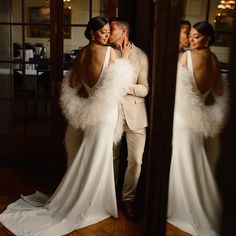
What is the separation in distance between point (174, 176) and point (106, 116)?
1.13 m

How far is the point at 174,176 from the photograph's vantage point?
4.02ft

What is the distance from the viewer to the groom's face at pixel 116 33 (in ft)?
7.54

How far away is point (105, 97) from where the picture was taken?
225cm

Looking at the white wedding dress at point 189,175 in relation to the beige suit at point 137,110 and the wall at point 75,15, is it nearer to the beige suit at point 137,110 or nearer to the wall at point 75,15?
the beige suit at point 137,110

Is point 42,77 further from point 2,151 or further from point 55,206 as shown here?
point 55,206

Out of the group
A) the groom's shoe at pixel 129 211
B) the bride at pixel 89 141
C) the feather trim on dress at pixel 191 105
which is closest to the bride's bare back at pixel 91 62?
the bride at pixel 89 141

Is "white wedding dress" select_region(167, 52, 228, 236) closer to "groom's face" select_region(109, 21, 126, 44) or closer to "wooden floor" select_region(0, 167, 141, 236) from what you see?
"wooden floor" select_region(0, 167, 141, 236)

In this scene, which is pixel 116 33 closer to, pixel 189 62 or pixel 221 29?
pixel 189 62

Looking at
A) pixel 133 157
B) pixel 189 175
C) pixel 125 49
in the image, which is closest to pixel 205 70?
pixel 189 175

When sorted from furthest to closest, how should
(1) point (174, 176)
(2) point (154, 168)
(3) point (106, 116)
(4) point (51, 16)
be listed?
1. (4) point (51, 16)
2. (3) point (106, 116)
3. (2) point (154, 168)
4. (1) point (174, 176)

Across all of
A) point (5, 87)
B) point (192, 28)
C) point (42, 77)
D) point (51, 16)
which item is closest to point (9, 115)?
point (5, 87)

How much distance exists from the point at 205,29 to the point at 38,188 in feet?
7.57

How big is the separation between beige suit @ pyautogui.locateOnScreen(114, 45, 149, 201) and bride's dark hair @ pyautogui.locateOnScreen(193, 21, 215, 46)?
4.25 feet

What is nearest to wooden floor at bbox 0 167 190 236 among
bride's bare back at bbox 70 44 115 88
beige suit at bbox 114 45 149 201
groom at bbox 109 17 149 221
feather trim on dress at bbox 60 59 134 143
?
groom at bbox 109 17 149 221
